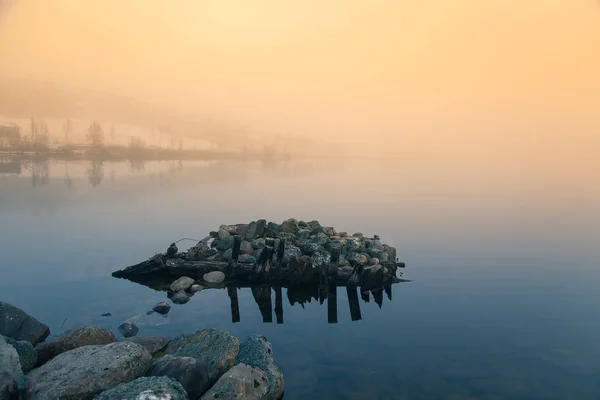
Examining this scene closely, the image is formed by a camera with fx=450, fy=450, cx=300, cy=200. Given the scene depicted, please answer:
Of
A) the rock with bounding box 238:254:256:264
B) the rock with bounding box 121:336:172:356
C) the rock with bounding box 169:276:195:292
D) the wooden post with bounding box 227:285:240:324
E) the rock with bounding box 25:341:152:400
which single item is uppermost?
the rock with bounding box 25:341:152:400

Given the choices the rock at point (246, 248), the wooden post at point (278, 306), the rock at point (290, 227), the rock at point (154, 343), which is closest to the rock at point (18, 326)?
the rock at point (154, 343)

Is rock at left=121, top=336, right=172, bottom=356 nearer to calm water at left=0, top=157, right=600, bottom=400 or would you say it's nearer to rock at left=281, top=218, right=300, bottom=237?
calm water at left=0, top=157, right=600, bottom=400

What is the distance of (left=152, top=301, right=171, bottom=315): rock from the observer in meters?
19.9

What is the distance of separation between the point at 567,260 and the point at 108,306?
30.7 meters

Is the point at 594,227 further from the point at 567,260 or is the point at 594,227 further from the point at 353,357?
the point at 353,357

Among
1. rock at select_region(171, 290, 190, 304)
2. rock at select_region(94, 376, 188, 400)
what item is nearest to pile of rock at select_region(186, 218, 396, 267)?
rock at select_region(171, 290, 190, 304)

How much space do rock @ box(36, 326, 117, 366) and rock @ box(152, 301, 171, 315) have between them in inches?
238

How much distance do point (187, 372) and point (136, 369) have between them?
1.27m

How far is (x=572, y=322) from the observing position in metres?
20.1

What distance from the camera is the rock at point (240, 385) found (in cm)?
1075

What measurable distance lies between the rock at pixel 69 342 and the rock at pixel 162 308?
6.05 m

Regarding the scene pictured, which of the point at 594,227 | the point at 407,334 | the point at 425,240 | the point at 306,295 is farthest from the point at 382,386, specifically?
the point at 594,227

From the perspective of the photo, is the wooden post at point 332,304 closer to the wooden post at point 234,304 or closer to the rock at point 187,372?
the wooden post at point 234,304

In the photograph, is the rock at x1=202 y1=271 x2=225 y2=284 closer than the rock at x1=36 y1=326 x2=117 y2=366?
No
